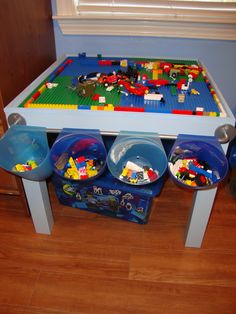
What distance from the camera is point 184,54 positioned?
1.41m

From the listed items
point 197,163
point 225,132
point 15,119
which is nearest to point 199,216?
point 197,163

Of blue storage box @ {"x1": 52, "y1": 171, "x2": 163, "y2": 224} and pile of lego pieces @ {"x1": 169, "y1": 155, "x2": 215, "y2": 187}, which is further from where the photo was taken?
blue storage box @ {"x1": 52, "y1": 171, "x2": 163, "y2": 224}

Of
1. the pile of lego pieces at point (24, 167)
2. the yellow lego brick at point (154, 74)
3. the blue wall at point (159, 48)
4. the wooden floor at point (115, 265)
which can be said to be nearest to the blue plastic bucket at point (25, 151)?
the pile of lego pieces at point (24, 167)

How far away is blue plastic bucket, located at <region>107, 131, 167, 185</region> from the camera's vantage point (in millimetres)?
856

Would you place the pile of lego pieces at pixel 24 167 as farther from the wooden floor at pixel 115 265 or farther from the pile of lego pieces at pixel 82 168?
the wooden floor at pixel 115 265

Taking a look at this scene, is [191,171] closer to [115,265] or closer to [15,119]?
[115,265]

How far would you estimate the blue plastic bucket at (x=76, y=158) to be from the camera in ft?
2.88

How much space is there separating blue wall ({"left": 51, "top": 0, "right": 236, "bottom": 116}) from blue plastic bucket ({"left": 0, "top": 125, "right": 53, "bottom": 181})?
2.19ft

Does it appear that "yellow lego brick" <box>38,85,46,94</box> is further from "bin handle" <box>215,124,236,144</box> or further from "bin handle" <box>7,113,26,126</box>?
"bin handle" <box>215,124,236,144</box>

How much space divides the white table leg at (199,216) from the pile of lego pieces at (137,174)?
204 millimetres

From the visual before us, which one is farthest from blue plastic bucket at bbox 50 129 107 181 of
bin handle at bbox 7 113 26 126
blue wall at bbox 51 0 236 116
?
blue wall at bbox 51 0 236 116

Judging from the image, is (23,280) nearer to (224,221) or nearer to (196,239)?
(196,239)

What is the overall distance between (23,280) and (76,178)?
448mm

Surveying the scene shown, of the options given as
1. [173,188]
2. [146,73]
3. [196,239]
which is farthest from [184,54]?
[196,239]
